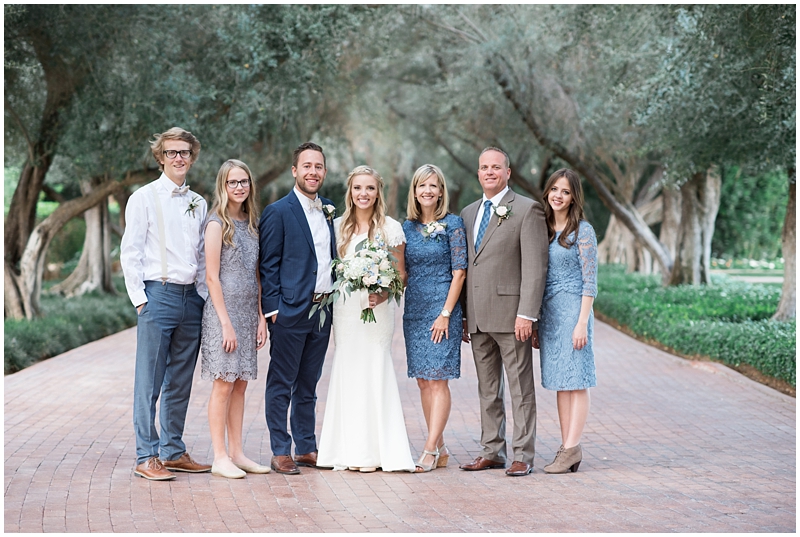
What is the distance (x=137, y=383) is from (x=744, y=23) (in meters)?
8.07

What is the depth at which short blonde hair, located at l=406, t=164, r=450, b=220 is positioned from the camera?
20.3 feet

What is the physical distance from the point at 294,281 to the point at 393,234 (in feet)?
2.38

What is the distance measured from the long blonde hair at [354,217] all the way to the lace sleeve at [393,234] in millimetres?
45

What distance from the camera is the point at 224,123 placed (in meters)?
16.0

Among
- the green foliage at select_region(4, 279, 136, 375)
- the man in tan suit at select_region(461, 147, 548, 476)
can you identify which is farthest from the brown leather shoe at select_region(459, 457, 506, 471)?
the green foliage at select_region(4, 279, 136, 375)

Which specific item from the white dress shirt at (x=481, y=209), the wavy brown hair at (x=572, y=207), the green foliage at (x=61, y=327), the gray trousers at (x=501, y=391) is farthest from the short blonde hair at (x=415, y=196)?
the green foliage at (x=61, y=327)

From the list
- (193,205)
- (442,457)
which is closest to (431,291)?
(442,457)

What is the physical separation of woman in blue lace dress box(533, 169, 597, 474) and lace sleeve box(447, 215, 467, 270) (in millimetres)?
577

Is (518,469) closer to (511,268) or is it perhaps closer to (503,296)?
(503,296)

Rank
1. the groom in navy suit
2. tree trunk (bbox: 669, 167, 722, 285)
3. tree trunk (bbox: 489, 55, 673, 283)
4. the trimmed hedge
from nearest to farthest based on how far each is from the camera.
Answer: the groom in navy suit → the trimmed hedge → tree trunk (bbox: 489, 55, 673, 283) → tree trunk (bbox: 669, 167, 722, 285)

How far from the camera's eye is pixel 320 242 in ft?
20.4

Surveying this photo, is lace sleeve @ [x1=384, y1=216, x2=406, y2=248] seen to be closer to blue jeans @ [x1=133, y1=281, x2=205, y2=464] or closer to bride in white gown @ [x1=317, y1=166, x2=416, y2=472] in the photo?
bride in white gown @ [x1=317, y1=166, x2=416, y2=472]

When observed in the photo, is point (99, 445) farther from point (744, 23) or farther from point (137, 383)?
point (744, 23)

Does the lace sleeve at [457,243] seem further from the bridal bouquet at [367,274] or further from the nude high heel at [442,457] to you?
the nude high heel at [442,457]
